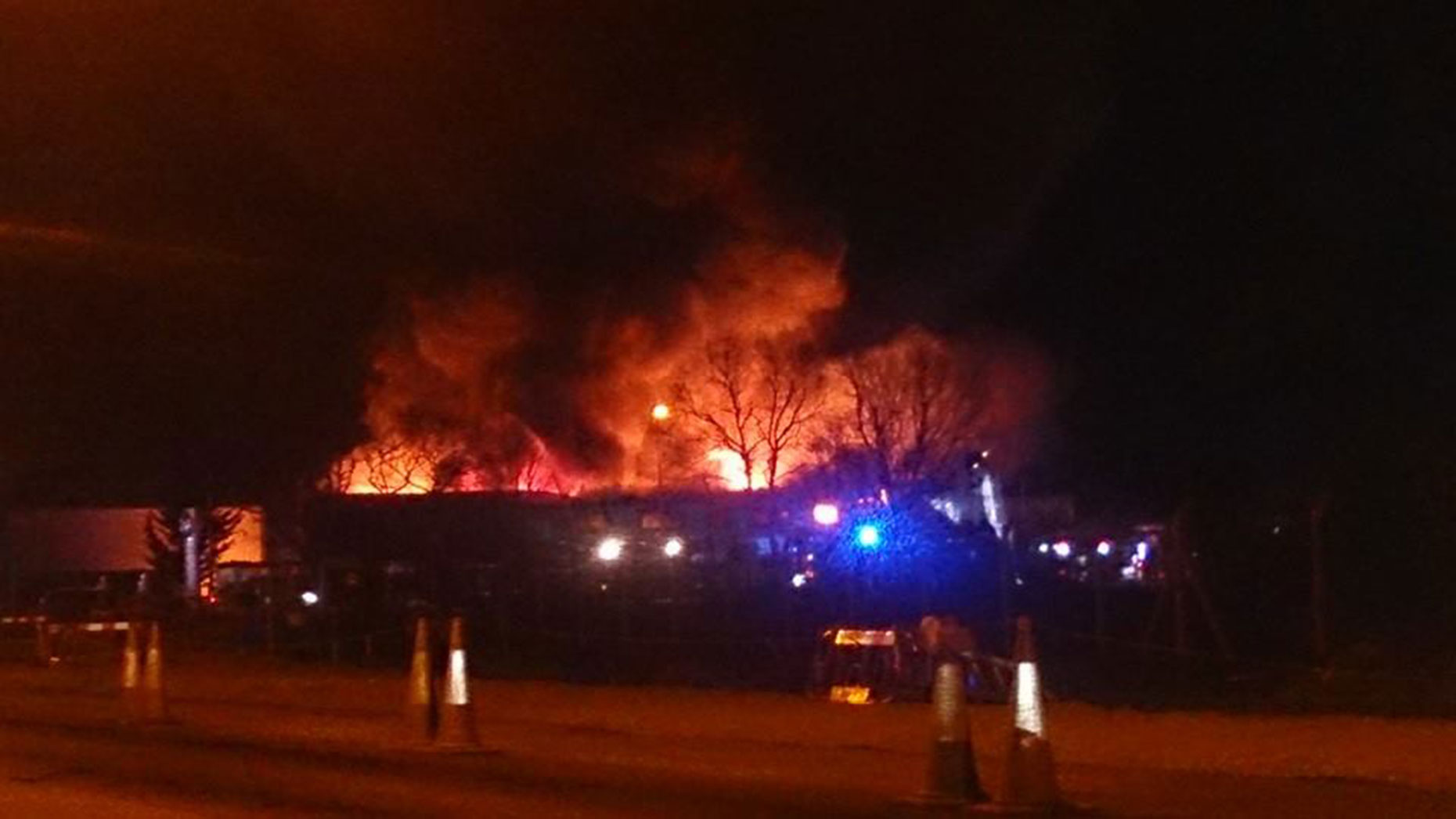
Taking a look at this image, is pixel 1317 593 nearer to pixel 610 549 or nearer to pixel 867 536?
pixel 867 536

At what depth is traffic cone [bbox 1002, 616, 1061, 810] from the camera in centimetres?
1169

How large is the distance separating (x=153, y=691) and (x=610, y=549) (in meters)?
18.0

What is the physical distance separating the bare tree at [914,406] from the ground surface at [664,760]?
75.8ft

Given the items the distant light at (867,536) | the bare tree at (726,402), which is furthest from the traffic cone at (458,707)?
the bare tree at (726,402)

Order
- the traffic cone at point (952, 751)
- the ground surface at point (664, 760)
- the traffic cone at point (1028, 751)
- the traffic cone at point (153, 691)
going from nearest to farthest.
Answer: the traffic cone at point (1028, 751) → the traffic cone at point (952, 751) → the ground surface at point (664, 760) → the traffic cone at point (153, 691)

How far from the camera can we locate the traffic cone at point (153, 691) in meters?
18.5

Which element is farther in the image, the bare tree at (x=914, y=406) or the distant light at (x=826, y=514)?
the bare tree at (x=914, y=406)

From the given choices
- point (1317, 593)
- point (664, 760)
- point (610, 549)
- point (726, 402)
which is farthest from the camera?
point (726, 402)

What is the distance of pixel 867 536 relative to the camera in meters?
32.8

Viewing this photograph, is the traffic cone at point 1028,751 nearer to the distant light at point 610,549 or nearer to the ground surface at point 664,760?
the ground surface at point 664,760

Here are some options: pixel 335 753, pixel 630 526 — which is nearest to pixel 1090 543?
pixel 630 526

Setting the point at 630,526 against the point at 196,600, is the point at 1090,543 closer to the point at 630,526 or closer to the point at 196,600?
the point at 630,526

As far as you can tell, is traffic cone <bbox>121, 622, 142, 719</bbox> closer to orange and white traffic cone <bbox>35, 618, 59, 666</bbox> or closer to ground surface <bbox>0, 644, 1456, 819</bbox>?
ground surface <bbox>0, 644, 1456, 819</bbox>

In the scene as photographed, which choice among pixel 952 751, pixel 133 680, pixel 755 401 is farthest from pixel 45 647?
pixel 755 401
